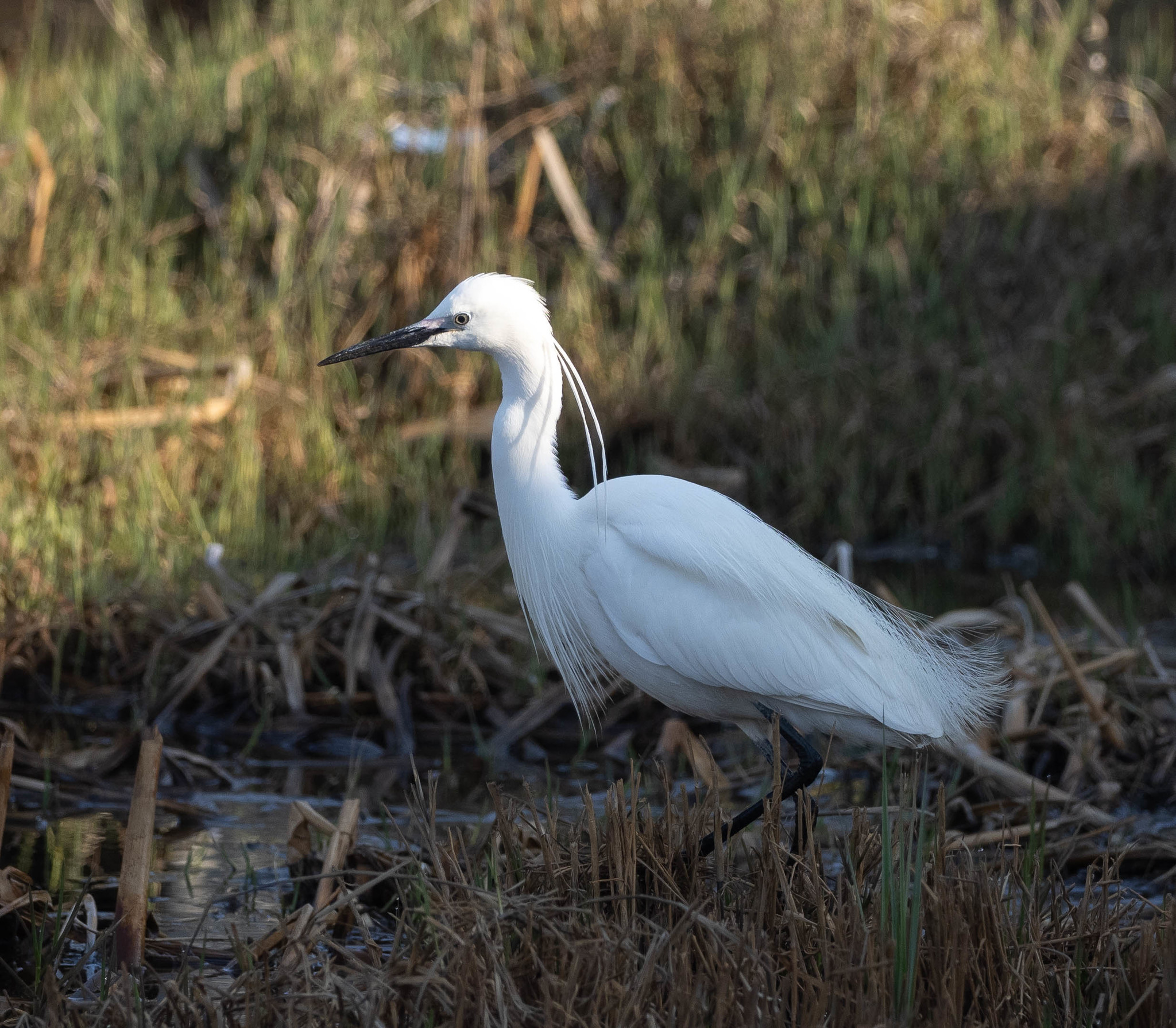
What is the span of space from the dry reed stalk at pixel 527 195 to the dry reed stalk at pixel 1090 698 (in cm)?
408

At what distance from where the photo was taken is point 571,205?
7.63m

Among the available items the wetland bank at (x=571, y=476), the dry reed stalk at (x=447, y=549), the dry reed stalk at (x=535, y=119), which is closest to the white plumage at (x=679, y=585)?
the wetland bank at (x=571, y=476)

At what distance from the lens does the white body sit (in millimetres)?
3250

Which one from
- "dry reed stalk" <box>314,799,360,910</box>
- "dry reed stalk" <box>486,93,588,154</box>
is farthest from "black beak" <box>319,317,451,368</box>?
"dry reed stalk" <box>486,93,588,154</box>

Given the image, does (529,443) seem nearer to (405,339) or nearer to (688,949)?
(405,339)

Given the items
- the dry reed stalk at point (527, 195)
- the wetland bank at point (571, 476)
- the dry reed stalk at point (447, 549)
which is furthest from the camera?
the dry reed stalk at point (527, 195)

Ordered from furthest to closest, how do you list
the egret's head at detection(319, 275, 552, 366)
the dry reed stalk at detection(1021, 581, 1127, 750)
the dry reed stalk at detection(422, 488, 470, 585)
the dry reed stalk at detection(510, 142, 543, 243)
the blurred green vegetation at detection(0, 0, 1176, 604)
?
1. the dry reed stalk at detection(510, 142, 543, 243)
2. the blurred green vegetation at detection(0, 0, 1176, 604)
3. the dry reed stalk at detection(422, 488, 470, 585)
4. the dry reed stalk at detection(1021, 581, 1127, 750)
5. the egret's head at detection(319, 275, 552, 366)

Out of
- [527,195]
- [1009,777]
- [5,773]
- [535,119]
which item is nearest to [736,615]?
[1009,777]

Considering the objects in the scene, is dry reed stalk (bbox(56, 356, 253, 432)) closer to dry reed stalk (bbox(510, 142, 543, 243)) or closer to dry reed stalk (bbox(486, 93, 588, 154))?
dry reed stalk (bbox(510, 142, 543, 243))

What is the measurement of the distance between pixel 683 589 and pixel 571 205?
4720 mm

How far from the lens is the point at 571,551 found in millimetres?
3359

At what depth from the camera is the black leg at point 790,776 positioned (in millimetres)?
3105

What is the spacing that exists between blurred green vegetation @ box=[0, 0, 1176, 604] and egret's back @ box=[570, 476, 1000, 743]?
95.1 inches

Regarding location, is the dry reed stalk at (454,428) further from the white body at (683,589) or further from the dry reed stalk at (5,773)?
the dry reed stalk at (5,773)
